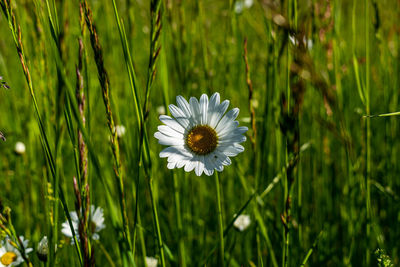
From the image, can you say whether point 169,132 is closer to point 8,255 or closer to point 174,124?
point 174,124

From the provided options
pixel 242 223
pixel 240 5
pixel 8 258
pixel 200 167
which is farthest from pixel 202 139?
pixel 240 5

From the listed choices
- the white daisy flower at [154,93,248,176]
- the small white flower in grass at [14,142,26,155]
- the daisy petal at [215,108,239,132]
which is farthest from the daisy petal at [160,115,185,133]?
the small white flower in grass at [14,142,26,155]

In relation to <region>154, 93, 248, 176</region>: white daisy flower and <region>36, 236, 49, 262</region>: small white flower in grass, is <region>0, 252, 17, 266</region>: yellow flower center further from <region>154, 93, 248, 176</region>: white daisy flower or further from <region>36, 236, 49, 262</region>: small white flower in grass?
<region>154, 93, 248, 176</region>: white daisy flower

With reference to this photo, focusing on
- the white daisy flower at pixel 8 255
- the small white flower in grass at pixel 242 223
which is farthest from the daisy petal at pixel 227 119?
the white daisy flower at pixel 8 255

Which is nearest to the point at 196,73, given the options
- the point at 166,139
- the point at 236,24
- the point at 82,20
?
the point at 236,24

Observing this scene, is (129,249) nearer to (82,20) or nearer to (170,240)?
(82,20)

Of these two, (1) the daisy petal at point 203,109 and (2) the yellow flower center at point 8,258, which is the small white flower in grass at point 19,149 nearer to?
(2) the yellow flower center at point 8,258
